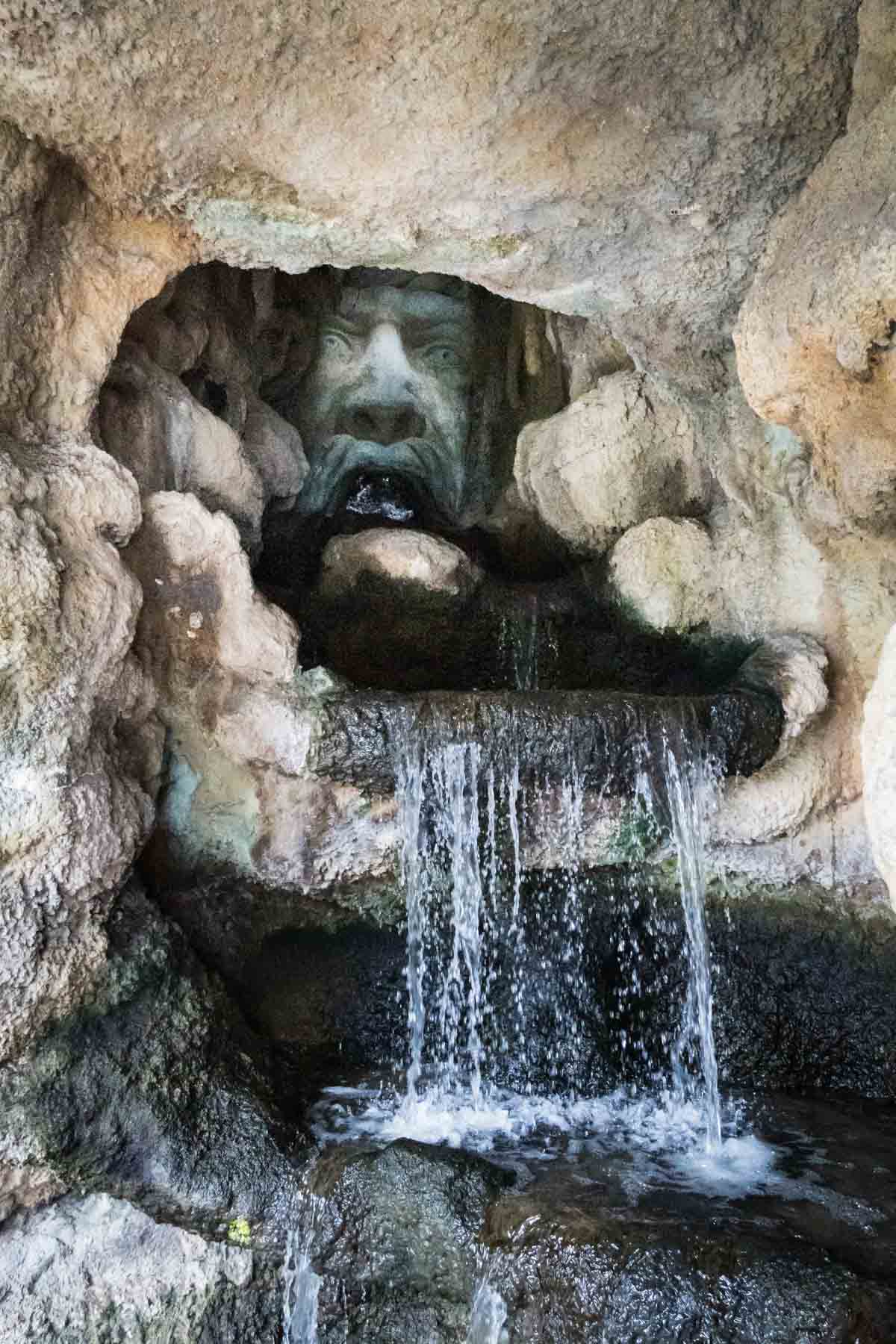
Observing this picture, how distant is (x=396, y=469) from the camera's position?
19.7 feet

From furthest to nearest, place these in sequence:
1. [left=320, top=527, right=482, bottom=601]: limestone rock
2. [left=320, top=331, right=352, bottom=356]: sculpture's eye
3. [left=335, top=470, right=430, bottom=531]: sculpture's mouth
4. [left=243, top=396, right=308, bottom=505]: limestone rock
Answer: [left=335, top=470, right=430, bottom=531]: sculpture's mouth < [left=320, top=331, right=352, bottom=356]: sculpture's eye < [left=243, top=396, right=308, bottom=505]: limestone rock < [left=320, top=527, right=482, bottom=601]: limestone rock

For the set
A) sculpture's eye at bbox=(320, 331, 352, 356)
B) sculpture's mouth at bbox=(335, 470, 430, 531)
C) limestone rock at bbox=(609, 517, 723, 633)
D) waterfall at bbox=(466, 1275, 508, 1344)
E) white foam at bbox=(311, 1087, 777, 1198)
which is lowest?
waterfall at bbox=(466, 1275, 508, 1344)

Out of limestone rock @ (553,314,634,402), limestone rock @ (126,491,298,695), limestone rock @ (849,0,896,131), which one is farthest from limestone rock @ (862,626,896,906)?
limestone rock @ (553,314,634,402)

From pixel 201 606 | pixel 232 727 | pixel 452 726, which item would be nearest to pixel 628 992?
pixel 452 726

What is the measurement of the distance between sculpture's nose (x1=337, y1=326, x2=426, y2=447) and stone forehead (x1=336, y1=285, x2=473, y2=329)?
122 mm

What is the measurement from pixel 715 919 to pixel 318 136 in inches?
121

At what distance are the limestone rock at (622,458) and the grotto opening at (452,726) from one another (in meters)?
0.02

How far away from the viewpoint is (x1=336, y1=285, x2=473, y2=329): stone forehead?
18.8 ft

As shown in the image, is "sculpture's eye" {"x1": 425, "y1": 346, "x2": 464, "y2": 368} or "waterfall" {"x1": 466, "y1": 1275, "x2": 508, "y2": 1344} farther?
"sculpture's eye" {"x1": 425, "y1": 346, "x2": 464, "y2": 368}

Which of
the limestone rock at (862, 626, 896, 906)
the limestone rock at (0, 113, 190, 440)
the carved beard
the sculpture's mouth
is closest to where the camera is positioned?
the limestone rock at (862, 626, 896, 906)

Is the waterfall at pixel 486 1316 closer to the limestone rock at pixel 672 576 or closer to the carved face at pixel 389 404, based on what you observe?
the limestone rock at pixel 672 576

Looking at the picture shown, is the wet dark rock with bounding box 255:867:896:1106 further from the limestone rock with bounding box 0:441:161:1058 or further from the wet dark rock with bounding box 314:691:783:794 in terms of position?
the limestone rock with bounding box 0:441:161:1058

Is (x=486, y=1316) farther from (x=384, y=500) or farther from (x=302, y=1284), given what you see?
(x=384, y=500)

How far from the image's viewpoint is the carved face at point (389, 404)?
5.73 metres
